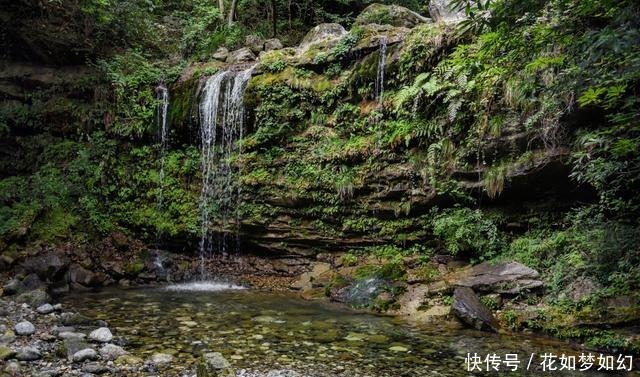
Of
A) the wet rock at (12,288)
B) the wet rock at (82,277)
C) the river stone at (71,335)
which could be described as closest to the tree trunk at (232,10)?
the wet rock at (82,277)

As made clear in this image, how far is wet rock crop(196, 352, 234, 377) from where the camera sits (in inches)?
167

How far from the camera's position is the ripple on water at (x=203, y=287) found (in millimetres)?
8648

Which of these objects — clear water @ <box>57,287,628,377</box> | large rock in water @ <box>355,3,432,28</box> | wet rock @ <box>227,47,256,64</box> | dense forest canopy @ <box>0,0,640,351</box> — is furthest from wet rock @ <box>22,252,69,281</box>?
large rock in water @ <box>355,3,432,28</box>

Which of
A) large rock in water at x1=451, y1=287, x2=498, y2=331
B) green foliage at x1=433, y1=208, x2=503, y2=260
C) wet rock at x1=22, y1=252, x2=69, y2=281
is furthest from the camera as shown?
wet rock at x1=22, y1=252, x2=69, y2=281

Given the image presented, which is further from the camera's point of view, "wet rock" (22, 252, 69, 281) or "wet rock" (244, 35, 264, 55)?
"wet rock" (244, 35, 264, 55)

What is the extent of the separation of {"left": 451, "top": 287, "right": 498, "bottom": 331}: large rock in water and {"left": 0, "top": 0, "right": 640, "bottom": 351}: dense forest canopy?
0.55 m

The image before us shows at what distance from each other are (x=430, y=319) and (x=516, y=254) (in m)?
1.90

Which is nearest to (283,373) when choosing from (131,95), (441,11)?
(131,95)

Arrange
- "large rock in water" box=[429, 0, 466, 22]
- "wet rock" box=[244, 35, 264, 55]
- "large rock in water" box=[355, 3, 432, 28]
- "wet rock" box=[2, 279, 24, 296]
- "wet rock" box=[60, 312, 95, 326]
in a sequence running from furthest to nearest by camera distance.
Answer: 1. "wet rock" box=[244, 35, 264, 55]
2. "large rock in water" box=[355, 3, 432, 28]
3. "large rock in water" box=[429, 0, 466, 22]
4. "wet rock" box=[2, 279, 24, 296]
5. "wet rock" box=[60, 312, 95, 326]

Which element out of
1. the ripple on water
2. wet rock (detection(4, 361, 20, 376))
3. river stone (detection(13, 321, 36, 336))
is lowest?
the ripple on water

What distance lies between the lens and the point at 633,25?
271 centimetres

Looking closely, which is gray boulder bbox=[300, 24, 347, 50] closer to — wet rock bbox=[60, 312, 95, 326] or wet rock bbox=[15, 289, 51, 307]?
wet rock bbox=[15, 289, 51, 307]

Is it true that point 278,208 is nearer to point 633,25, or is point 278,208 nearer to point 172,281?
point 172,281

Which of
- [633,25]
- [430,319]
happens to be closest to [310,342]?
[430,319]
